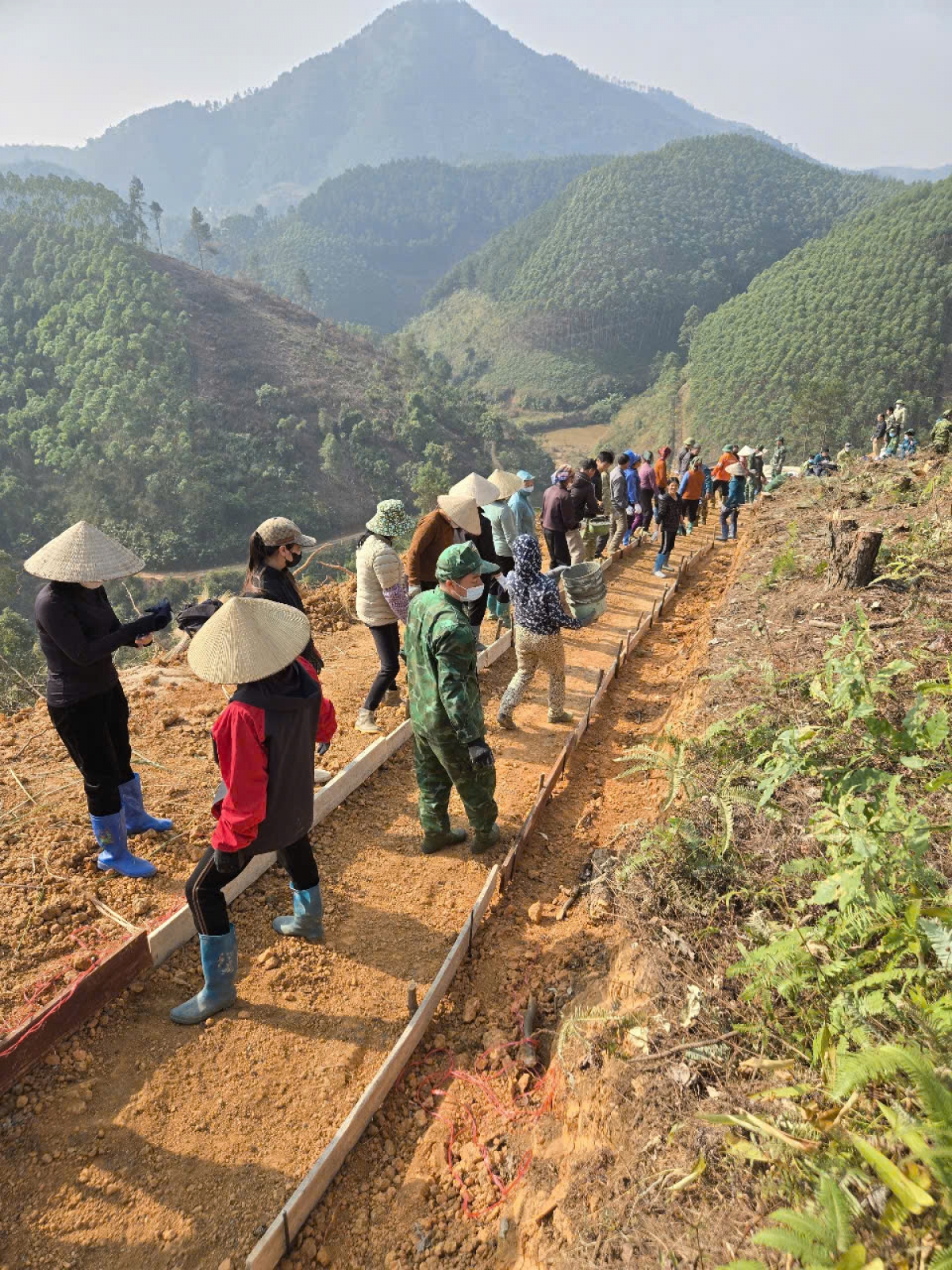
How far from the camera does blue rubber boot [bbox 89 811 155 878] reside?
3.79 metres

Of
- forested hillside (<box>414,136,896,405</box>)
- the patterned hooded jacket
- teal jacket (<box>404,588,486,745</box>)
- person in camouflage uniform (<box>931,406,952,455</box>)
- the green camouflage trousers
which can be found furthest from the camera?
forested hillside (<box>414,136,896,405</box>)

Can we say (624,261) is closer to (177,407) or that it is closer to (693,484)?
(177,407)

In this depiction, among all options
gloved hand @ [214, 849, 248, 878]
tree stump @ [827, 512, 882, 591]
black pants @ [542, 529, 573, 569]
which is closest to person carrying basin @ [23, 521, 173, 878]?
gloved hand @ [214, 849, 248, 878]

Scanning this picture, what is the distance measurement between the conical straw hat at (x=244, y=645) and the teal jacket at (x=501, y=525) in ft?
12.5

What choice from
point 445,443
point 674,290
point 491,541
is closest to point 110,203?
point 445,443

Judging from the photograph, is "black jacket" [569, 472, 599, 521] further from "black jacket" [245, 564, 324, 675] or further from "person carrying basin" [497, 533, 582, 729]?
"black jacket" [245, 564, 324, 675]

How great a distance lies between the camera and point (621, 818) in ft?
14.7

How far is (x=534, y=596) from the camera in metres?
5.12

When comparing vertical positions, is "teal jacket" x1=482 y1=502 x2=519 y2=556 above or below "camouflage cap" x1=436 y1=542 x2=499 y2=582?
below

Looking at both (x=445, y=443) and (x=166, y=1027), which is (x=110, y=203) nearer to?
(x=445, y=443)

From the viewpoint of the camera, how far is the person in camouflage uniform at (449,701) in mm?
3670

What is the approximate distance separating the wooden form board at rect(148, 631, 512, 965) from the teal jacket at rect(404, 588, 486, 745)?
907 mm

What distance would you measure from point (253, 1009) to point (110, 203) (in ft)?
300

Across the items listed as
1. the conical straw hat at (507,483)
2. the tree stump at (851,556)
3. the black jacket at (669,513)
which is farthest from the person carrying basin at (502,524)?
the black jacket at (669,513)
